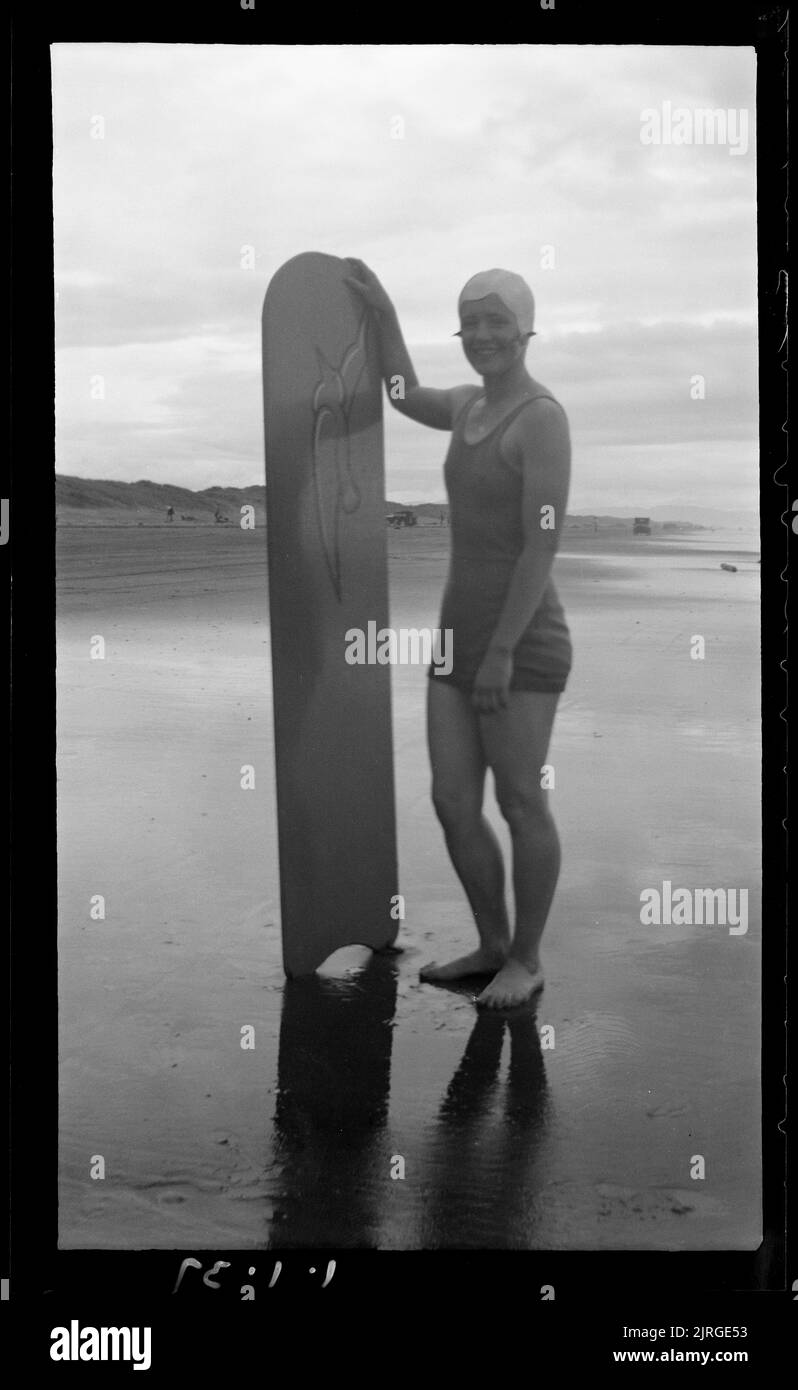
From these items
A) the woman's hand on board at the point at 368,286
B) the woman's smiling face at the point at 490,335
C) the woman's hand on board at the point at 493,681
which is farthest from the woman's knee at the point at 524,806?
the woman's hand on board at the point at 368,286

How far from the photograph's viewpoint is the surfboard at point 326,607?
291 cm

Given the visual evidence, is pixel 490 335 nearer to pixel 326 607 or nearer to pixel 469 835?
pixel 326 607

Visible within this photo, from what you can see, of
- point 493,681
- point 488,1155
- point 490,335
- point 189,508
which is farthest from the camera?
point 189,508

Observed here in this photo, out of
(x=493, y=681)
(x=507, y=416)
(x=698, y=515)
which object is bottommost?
(x=493, y=681)

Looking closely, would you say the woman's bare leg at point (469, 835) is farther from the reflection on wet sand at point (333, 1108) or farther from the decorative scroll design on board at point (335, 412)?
the decorative scroll design on board at point (335, 412)

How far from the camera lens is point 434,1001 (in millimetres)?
3055

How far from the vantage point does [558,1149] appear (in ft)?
9.06

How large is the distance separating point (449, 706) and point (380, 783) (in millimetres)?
259

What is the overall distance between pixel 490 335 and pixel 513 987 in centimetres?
121

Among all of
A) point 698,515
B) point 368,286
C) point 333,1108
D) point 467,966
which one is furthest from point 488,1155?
point 368,286

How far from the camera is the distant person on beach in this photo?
112 inches

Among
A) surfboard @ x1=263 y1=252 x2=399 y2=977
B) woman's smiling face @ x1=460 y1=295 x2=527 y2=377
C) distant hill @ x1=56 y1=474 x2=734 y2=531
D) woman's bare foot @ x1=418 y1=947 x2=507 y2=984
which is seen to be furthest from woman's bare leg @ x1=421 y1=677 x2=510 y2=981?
woman's smiling face @ x1=460 y1=295 x2=527 y2=377

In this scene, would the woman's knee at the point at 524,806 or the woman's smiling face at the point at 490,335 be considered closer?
the woman's smiling face at the point at 490,335

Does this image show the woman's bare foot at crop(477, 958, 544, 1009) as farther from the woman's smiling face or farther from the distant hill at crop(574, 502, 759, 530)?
the woman's smiling face
